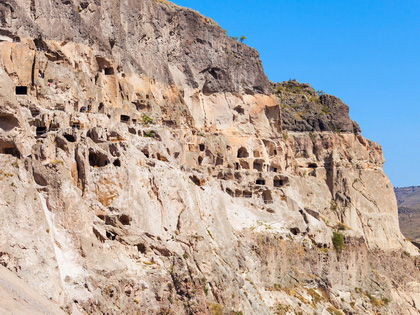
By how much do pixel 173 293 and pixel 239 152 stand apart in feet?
126

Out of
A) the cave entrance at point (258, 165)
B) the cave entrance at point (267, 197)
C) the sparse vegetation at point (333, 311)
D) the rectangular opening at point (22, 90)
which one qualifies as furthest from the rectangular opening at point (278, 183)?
the rectangular opening at point (22, 90)

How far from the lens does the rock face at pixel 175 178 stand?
3972cm

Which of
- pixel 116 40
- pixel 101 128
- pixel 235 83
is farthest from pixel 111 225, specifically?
pixel 235 83

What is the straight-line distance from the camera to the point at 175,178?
180ft

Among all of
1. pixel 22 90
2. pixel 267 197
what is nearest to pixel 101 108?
pixel 22 90

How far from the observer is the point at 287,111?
96438mm

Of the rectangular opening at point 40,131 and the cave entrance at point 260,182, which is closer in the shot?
the rectangular opening at point 40,131

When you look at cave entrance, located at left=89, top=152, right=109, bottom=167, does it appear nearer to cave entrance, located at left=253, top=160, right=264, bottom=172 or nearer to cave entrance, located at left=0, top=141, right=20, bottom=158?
cave entrance, located at left=0, top=141, right=20, bottom=158

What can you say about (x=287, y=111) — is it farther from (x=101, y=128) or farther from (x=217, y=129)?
(x=101, y=128)

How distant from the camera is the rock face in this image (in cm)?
3972

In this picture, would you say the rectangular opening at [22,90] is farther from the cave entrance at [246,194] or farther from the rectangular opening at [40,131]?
the cave entrance at [246,194]

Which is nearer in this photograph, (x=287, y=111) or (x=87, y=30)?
(x=87, y=30)

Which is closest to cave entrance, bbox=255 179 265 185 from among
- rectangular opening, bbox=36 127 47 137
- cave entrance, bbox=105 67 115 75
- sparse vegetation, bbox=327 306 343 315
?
sparse vegetation, bbox=327 306 343 315

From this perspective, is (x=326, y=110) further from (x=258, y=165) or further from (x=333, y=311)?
(x=333, y=311)
